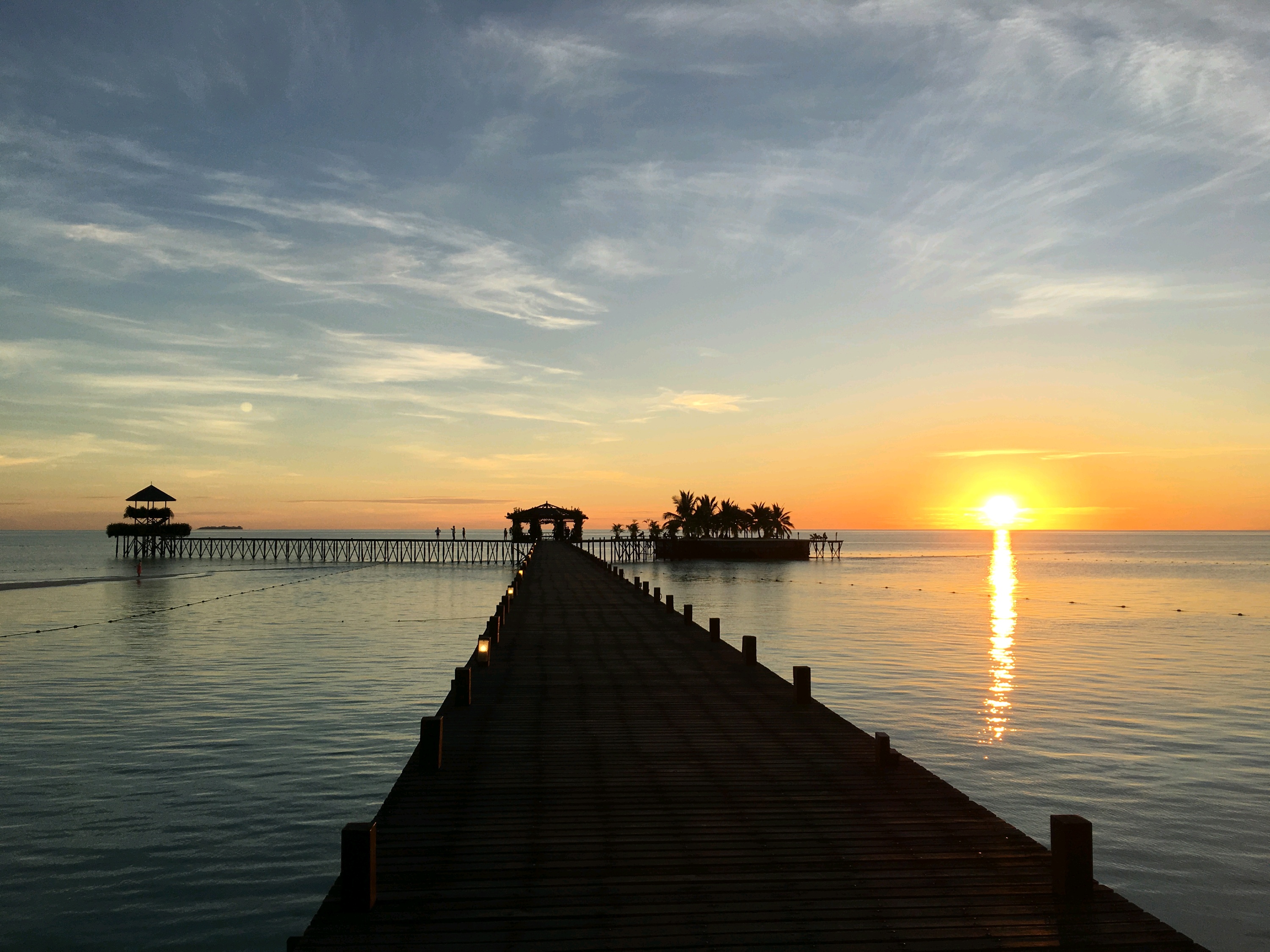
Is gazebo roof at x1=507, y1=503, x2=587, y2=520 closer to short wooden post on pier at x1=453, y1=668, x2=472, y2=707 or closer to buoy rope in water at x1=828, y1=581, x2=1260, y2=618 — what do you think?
buoy rope in water at x1=828, y1=581, x2=1260, y2=618

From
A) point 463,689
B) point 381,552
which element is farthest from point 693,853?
point 381,552

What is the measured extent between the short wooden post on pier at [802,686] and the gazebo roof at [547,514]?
229 ft

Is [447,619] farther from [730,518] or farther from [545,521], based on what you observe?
[730,518]

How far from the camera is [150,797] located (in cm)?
1292

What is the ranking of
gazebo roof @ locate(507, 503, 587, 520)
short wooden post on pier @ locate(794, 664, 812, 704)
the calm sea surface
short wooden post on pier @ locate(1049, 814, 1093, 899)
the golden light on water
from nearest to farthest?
short wooden post on pier @ locate(1049, 814, 1093, 899), the calm sea surface, short wooden post on pier @ locate(794, 664, 812, 704), the golden light on water, gazebo roof @ locate(507, 503, 587, 520)

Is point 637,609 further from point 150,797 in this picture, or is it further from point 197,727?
point 150,797

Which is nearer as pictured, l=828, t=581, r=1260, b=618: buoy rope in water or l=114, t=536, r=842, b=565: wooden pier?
l=828, t=581, r=1260, b=618: buoy rope in water

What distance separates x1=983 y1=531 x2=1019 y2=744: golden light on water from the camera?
63.4ft

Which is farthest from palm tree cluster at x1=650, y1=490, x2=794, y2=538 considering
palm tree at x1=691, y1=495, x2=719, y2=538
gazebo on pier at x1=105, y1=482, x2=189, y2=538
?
gazebo on pier at x1=105, y1=482, x2=189, y2=538

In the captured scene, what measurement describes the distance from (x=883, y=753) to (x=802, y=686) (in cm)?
376

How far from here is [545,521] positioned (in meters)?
87.6

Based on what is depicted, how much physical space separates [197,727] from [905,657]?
21.2 meters

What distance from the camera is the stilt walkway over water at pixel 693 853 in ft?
19.4

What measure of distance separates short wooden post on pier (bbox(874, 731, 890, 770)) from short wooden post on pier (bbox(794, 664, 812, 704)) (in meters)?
3.54
